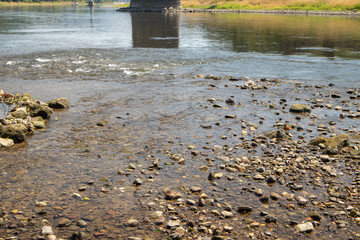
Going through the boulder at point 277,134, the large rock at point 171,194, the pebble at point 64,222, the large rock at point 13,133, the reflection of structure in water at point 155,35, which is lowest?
the pebble at point 64,222

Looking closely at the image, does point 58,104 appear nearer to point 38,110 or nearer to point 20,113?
point 38,110

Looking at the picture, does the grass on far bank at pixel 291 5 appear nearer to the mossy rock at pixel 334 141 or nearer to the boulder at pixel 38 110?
the mossy rock at pixel 334 141

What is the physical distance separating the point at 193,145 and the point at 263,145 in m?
2.33

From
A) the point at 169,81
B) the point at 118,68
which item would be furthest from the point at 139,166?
the point at 118,68

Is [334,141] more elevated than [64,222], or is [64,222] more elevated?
[334,141]

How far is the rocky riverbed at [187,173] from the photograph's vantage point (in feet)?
A: 24.8

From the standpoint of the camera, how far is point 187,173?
991cm

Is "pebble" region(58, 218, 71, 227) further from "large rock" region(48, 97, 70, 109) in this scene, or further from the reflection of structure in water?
the reflection of structure in water

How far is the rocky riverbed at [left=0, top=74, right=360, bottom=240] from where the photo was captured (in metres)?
7.55

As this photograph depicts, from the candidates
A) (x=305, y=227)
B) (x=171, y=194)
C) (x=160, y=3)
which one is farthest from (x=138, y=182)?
(x=160, y=3)

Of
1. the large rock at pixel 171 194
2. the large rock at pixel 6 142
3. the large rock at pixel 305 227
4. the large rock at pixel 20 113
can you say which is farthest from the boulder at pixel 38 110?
the large rock at pixel 305 227

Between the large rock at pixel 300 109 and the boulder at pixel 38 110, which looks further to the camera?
the large rock at pixel 300 109

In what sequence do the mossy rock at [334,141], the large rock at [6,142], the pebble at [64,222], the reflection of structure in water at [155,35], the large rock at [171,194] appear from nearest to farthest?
the pebble at [64,222]
the large rock at [171,194]
the mossy rock at [334,141]
the large rock at [6,142]
the reflection of structure in water at [155,35]

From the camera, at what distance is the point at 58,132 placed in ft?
42.3
